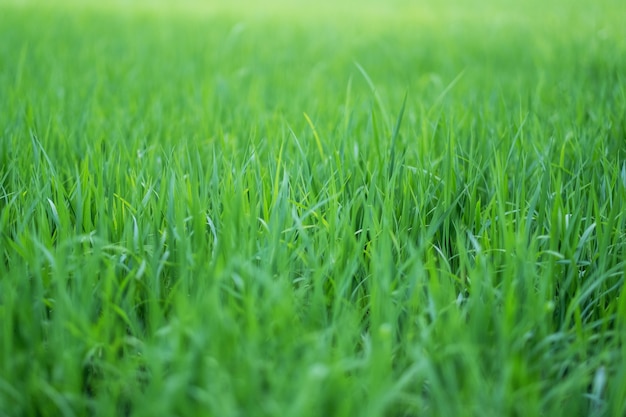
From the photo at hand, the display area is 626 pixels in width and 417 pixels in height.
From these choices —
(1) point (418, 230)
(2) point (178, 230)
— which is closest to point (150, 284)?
(2) point (178, 230)

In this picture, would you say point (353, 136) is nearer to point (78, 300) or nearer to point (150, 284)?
point (150, 284)

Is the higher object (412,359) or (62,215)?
(62,215)

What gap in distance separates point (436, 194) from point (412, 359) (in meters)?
0.71

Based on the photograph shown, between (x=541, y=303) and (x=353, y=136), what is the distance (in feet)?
3.56

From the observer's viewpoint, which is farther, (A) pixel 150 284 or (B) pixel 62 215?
(B) pixel 62 215

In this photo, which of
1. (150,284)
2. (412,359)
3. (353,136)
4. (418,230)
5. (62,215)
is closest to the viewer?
(412,359)

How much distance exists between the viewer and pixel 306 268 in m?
1.26

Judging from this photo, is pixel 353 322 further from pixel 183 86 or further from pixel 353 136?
pixel 183 86

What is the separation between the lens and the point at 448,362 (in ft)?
3.06

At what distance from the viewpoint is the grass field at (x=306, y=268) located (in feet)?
2.96

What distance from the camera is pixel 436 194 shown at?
164 cm

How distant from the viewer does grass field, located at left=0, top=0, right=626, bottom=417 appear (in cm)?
90

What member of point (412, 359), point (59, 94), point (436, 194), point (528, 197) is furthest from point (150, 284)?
point (59, 94)

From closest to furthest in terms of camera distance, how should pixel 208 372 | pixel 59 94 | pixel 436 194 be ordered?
pixel 208 372, pixel 436 194, pixel 59 94
